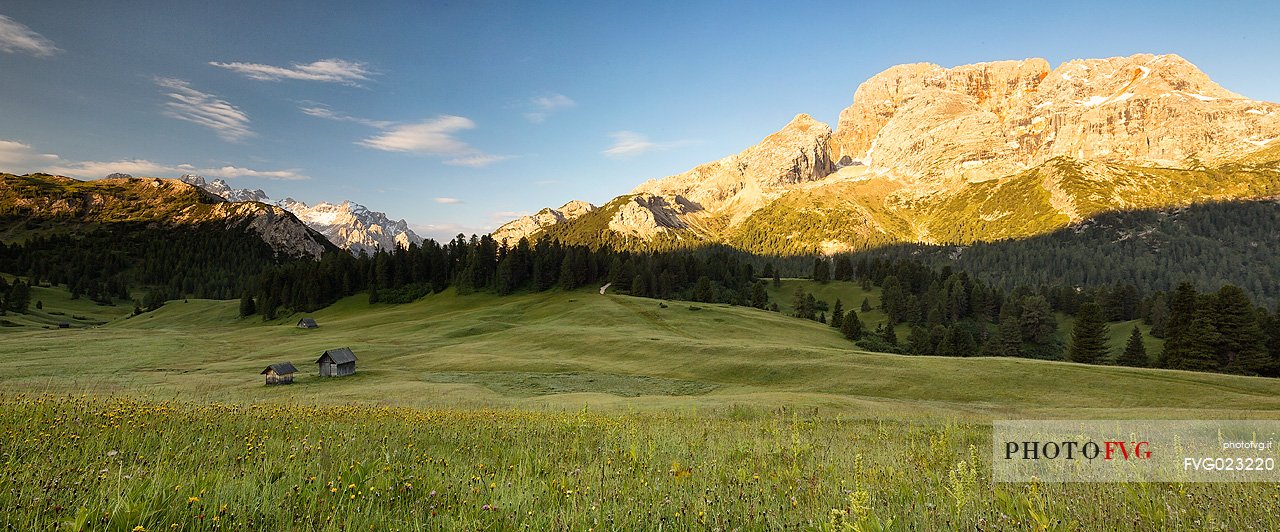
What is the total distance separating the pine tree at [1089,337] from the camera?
8481cm

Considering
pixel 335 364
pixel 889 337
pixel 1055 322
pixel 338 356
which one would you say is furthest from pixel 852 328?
pixel 335 364

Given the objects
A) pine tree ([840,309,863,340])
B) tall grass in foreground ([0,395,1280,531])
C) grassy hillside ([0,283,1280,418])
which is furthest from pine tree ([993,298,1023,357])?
tall grass in foreground ([0,395,1280,531])

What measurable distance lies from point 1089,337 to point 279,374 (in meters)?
117

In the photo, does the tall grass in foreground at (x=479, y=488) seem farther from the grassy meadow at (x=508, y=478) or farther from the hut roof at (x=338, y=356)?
the hut roof at (x=338, y=356)

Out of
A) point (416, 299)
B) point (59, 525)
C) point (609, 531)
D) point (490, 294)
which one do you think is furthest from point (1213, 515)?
point (416, 299)

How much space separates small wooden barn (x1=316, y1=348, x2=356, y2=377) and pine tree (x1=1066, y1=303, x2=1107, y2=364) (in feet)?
358

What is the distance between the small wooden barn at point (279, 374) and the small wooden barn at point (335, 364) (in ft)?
13.8

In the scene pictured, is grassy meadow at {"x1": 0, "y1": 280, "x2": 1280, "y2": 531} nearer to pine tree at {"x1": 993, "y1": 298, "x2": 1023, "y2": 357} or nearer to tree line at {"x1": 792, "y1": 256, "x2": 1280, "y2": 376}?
tree line at {"x1": 792, "y1": 256, "x2": 1280, "y2": 376}

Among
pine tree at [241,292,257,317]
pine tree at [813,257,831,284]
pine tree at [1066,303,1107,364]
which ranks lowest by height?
pine tree at [241,292,257,317]

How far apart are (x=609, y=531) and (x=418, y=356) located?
236ft

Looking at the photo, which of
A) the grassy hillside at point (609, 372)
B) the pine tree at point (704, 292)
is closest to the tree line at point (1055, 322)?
the grassy hillside at point (609, 372)

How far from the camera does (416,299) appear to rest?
13725 cm

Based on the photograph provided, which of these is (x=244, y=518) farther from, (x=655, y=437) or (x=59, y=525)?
(x=655, y=437)

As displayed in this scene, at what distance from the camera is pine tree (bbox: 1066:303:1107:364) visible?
84812 millimetres
